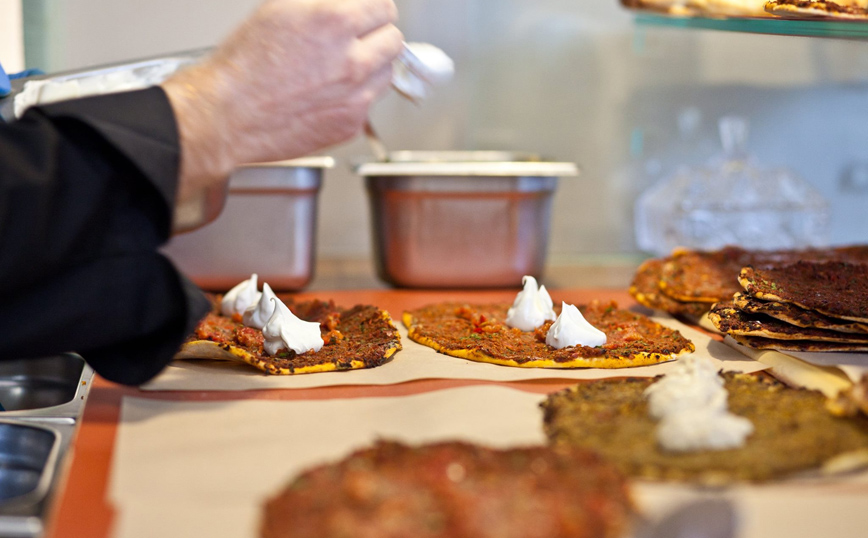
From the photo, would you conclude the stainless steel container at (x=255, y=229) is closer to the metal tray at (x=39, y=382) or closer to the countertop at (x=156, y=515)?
the metal tray at (x=39, y=382)

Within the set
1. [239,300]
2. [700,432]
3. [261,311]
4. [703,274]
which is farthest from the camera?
[703,274]

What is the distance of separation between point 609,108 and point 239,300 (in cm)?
167

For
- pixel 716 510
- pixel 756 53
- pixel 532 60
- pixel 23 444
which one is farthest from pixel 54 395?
pixel 756 53

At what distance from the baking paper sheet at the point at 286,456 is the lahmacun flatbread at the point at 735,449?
2 centimetres

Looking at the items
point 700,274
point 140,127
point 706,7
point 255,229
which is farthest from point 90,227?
point 706,7

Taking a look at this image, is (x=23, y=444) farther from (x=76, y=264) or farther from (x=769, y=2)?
(x=769, y=2)

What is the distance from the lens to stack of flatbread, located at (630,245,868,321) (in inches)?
66.7

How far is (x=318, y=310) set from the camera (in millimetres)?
1659

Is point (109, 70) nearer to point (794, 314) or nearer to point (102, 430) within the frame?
point (102, 430)

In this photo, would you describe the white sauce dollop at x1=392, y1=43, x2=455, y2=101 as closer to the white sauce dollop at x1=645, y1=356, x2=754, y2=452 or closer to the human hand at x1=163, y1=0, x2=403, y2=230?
the human hand at x1=163, y1=0, x2=403, y2=230

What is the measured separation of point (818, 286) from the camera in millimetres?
1427

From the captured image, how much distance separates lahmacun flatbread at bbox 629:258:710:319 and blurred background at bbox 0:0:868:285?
2.95 feet

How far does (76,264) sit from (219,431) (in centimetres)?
28

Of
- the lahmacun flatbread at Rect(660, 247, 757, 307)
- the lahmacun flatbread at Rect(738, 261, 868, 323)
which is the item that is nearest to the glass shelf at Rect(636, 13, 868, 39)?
the lahmacun flatbread at Rect(738, 261, 868, 323)
